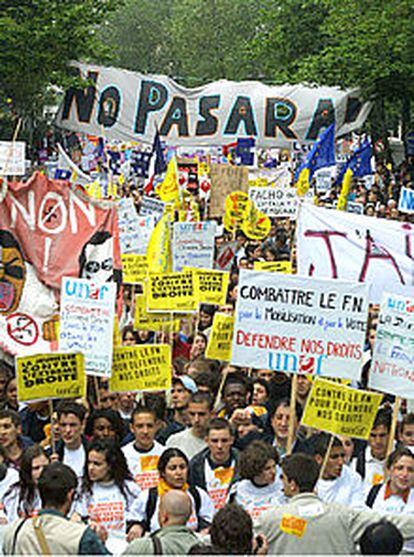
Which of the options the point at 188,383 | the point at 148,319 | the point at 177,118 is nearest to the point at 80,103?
the point at 177,118

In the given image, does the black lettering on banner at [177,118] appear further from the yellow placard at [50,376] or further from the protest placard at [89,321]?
the yellow placard at [50,376]

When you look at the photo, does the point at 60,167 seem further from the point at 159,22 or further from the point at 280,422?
the point at 159,22

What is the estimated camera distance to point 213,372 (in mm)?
9906

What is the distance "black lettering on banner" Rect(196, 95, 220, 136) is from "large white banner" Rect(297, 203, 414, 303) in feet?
40.5

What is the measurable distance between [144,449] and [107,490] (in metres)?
0.71

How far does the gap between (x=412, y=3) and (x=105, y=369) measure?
2160 cm

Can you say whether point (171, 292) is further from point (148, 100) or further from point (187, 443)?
point (148, 100)

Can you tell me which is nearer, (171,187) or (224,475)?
(224,475)

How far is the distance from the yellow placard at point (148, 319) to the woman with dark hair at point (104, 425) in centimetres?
280

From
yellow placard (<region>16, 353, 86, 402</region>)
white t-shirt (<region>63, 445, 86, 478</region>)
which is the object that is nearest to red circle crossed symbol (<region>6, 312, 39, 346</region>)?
yellow placard (<region>16, 353, 86, 402</region>)

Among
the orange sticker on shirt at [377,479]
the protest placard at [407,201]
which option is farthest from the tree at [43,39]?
the orange sticker on shirt at [377,479]

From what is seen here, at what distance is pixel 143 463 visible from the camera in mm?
7715

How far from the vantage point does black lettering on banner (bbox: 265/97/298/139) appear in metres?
23.0

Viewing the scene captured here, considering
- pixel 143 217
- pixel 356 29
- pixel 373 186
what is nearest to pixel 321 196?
pixel 373 186
